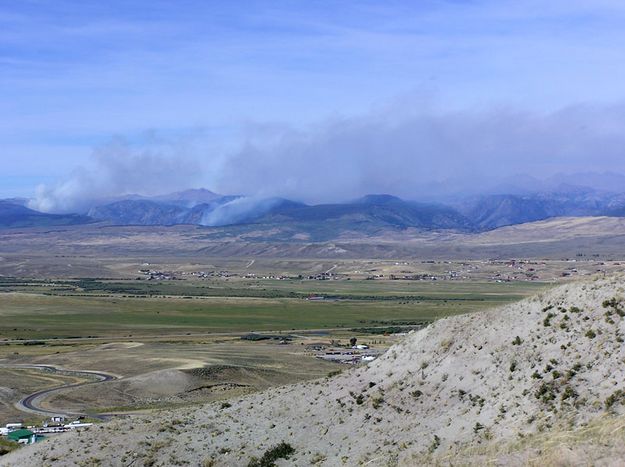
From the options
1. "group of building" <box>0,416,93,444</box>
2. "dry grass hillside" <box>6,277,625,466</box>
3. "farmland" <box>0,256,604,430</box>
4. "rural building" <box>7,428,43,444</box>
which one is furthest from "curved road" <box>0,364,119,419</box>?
"dry grass hillside" <box>6,277,625,466</box>

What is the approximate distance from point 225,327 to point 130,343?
93.9 feet

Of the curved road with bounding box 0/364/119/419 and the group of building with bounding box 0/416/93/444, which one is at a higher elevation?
the group of building with bounding box 0/416/93/444

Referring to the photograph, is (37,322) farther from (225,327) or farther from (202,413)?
A: (202,413)

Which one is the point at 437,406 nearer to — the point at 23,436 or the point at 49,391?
the point at 23,436

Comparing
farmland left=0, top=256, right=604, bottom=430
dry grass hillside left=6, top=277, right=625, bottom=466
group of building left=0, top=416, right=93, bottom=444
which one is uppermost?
dry grass hillside left=6, top=277, right=625, bottom=466

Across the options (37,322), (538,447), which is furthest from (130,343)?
(538,447)

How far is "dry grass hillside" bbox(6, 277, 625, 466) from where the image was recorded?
28875 mm

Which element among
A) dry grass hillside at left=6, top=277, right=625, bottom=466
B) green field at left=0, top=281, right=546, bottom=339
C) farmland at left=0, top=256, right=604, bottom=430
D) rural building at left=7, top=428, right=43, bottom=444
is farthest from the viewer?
green field at left=0, top=281, right=546, bottom=339

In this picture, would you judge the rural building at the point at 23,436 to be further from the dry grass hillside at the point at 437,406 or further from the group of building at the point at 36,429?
the dry grass hillside at the point at 437,406

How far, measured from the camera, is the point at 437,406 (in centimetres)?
3284

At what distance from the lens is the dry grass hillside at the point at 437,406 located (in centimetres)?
2888

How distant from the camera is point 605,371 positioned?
96.7ft

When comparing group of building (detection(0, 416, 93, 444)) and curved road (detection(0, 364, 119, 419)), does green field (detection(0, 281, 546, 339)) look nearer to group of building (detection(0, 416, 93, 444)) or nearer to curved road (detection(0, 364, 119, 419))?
curved road (detection(0, 364, 119, 419))

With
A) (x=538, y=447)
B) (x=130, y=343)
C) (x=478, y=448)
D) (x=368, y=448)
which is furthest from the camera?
(x=130, y=343)
